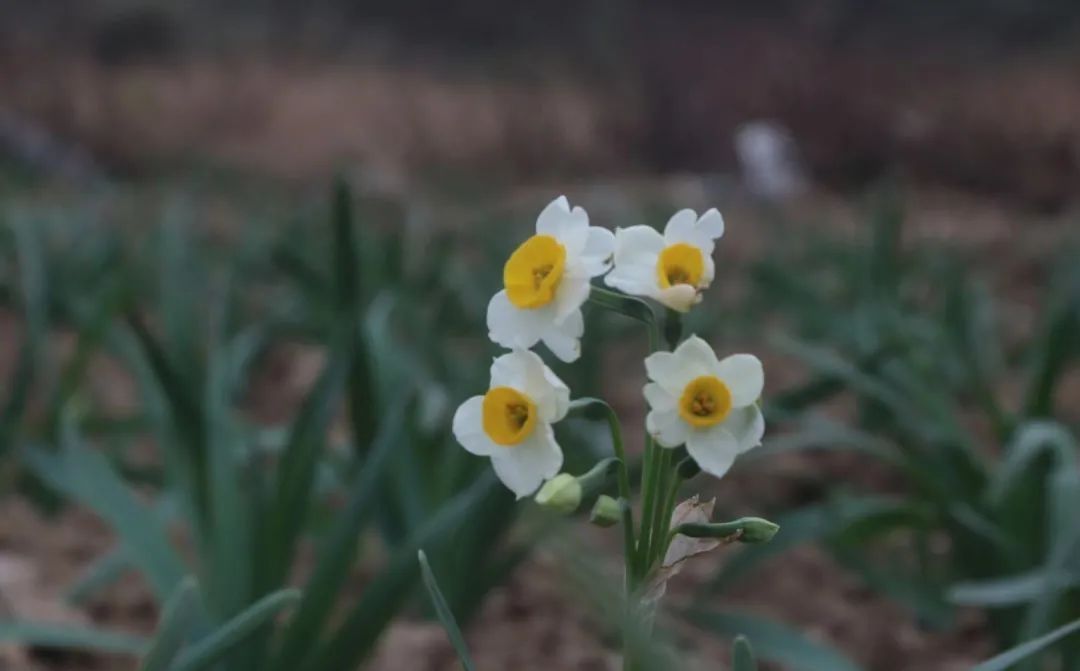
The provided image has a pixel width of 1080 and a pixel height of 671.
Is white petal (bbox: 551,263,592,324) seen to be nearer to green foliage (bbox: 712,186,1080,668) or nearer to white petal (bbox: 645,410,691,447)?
white petal (bbox: 645,410,691,447)

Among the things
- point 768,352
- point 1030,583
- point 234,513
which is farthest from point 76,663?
point 768,352

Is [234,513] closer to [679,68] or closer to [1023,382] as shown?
[1023,382]

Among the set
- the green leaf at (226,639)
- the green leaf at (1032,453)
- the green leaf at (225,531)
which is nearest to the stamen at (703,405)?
the green leaf at (226,639)

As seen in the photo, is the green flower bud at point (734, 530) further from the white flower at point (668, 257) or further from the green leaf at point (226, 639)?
the green leaf at point (226, 639)

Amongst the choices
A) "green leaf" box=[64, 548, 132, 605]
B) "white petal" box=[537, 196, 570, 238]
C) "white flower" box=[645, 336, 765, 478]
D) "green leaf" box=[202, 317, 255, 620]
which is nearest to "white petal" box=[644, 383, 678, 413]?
"white flower" box=[645, 336, 765, 478]

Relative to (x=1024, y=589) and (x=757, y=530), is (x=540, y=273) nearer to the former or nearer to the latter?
(x=757, y=530)
